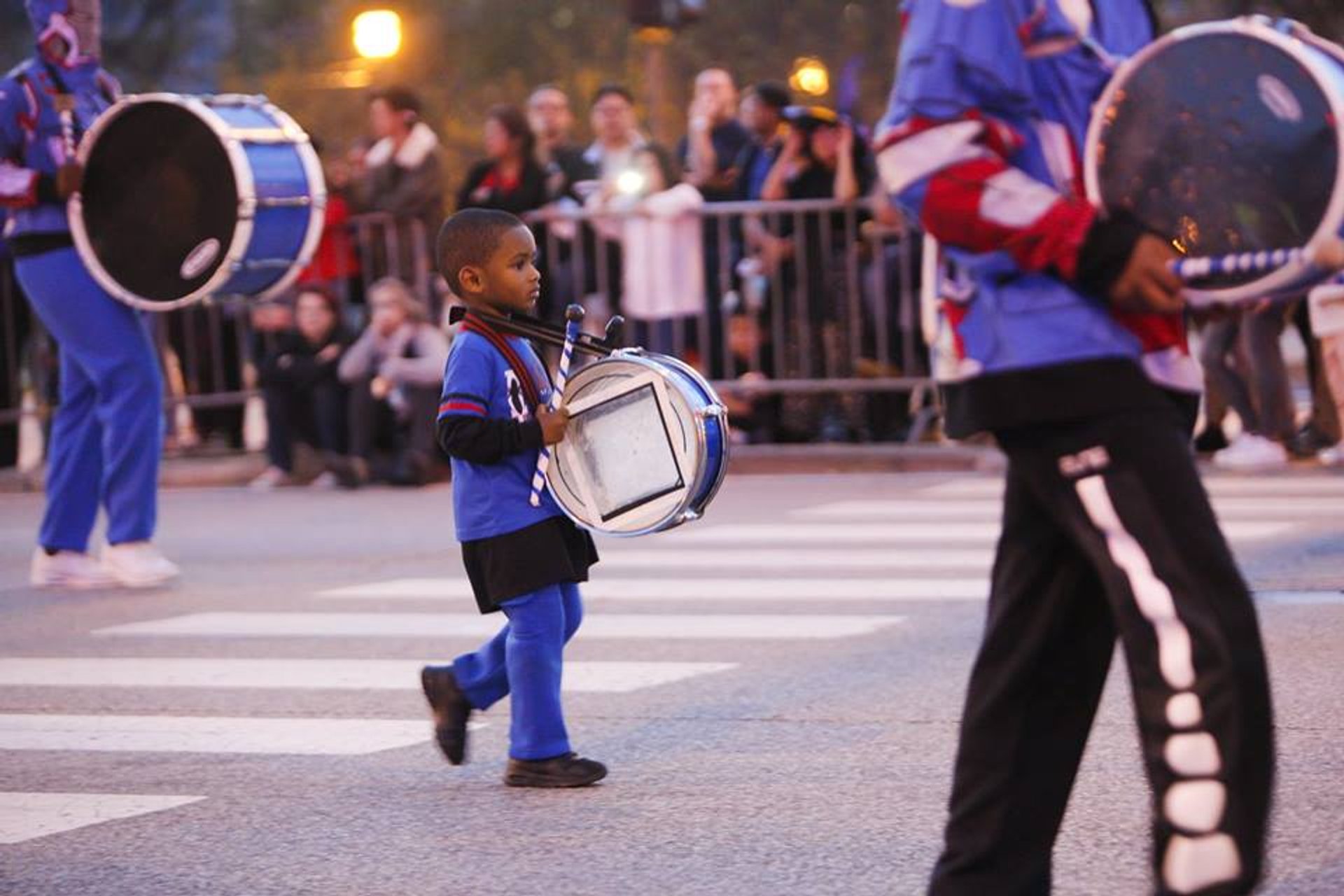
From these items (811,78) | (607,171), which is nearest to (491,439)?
(607,171)

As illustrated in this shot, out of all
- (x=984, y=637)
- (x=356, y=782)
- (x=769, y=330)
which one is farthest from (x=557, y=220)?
(x=984, y=637)

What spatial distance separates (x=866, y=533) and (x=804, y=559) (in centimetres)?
100

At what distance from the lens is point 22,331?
18.4m

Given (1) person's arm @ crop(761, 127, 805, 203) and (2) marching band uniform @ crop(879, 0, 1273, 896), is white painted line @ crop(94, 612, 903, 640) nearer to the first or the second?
(2) marching band uniform @ crop(879, 0, 1273, 896)

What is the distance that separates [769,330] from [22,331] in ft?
17.6

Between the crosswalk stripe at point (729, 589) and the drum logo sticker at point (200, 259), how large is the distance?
134cm

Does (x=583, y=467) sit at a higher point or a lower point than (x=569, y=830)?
higher

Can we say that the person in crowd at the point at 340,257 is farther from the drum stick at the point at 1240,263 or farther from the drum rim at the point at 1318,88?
the drum stick at the point at 1240,263

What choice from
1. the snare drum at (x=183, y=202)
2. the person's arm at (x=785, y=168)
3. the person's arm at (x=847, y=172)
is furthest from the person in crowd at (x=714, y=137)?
the snare drum at (x=183, y=202)

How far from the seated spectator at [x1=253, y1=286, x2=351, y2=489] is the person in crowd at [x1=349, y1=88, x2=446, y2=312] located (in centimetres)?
83

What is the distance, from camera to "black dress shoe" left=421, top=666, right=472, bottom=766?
6.60 m

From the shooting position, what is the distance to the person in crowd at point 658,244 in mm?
16047

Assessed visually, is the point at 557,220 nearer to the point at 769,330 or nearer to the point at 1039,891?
the point at 769,330

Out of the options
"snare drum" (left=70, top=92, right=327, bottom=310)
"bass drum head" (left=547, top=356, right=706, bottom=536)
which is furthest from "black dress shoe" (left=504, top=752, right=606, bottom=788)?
"snare drum" (left=70, top=92, right=327, bottom=310)
